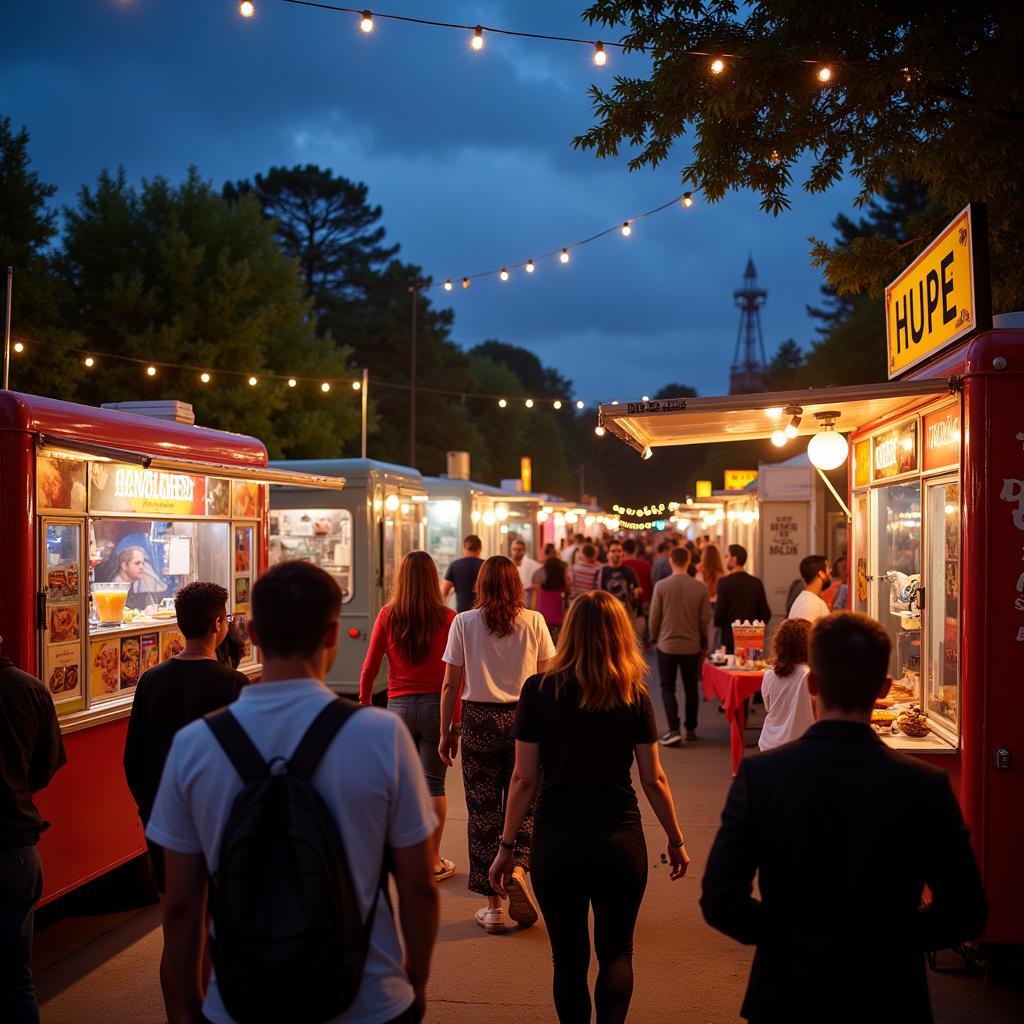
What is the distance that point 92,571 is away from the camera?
21.6 feet

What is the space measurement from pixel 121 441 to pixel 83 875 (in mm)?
2372

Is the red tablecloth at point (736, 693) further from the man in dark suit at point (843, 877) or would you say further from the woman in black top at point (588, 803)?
the man in dark suit at point (843, 877)

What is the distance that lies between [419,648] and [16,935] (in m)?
2.85

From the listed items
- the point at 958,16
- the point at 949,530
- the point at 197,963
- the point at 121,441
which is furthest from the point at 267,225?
the point at 197,963

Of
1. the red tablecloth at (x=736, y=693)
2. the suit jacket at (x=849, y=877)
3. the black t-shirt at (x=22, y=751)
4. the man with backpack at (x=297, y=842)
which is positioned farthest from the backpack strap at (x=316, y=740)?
the red tablecloth at (x=736, y=693)

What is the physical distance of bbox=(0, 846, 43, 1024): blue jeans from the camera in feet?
12.3

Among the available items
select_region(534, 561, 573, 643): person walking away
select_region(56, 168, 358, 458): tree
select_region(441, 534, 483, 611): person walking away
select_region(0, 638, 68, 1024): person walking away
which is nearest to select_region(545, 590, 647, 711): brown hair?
select_region(0, 638, 68, 1024): person walking away

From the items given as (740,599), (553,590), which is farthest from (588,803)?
(553,590)

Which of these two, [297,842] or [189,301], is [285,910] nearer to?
[297,842]

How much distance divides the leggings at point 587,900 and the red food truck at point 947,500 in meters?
1.62

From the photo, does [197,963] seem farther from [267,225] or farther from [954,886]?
[267,225]

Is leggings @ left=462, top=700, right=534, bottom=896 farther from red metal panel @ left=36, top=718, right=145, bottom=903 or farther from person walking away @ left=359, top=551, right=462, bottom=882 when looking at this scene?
red metal panel @ left=36, top=718, right=145, bottom=903

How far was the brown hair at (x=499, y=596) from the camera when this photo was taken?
5.87 meters

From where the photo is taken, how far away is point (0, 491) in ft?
17.2
